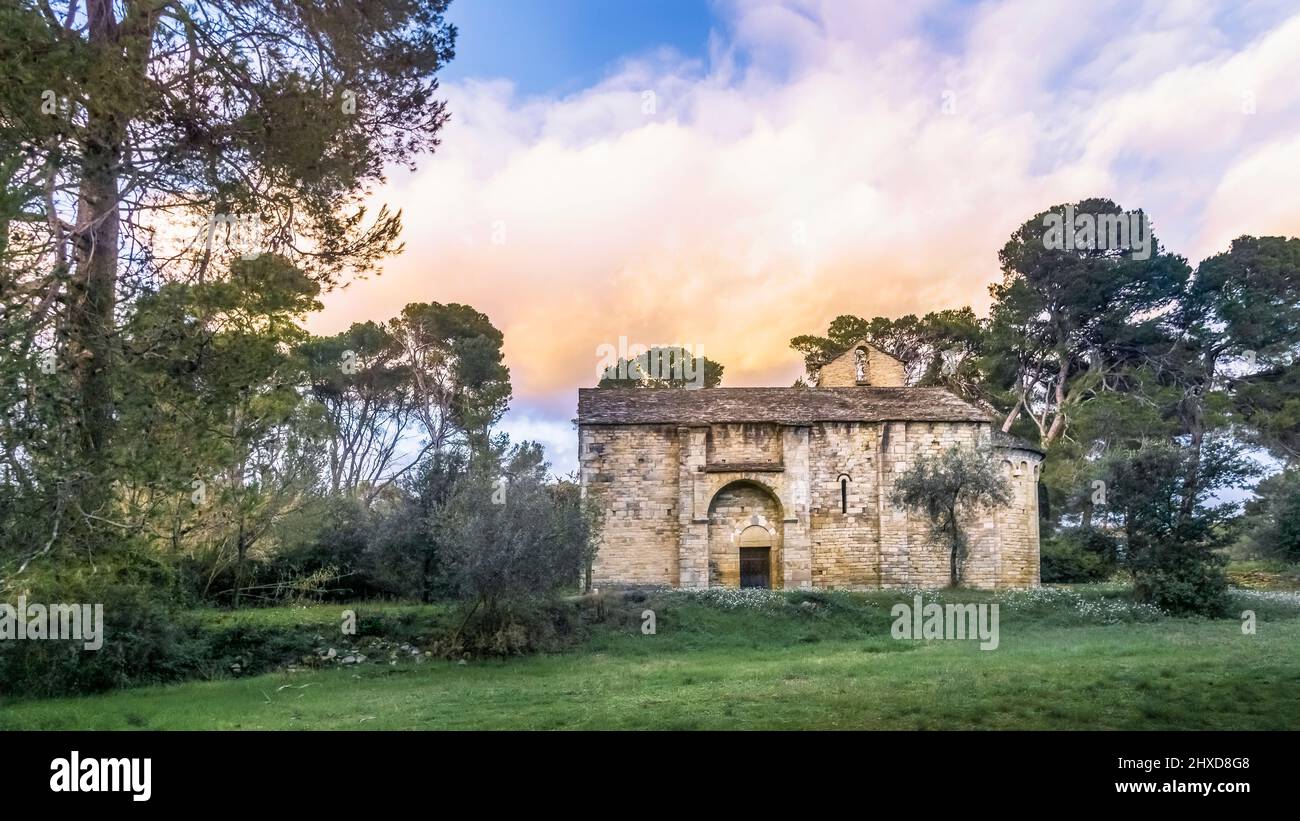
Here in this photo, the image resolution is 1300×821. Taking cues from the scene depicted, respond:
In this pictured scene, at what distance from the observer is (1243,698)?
8695 mm

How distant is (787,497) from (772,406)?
336 centimetres

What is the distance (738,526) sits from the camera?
2773 centimetres

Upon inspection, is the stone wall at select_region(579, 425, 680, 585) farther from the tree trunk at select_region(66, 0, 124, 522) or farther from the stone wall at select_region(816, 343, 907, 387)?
the tree trunk at select_region(66, 0, 124, 522)

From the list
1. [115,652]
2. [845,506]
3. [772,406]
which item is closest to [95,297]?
[115,652]

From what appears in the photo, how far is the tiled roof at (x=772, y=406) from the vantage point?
27.5 meters

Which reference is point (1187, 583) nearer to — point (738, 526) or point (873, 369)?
point (738, 526)

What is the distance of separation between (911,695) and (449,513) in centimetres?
1133

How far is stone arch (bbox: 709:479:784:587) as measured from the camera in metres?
27.5

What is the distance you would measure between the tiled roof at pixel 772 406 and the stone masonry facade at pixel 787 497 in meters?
0.09

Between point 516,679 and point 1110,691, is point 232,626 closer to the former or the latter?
point 516,679

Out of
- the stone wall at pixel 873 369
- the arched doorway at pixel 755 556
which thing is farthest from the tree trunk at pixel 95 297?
the stone wall at pixel 873 369

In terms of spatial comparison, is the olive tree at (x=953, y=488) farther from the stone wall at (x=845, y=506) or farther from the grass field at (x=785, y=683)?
the grass field at (x=785, y=683)

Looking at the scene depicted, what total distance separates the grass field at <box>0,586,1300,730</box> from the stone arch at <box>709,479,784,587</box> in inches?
289
